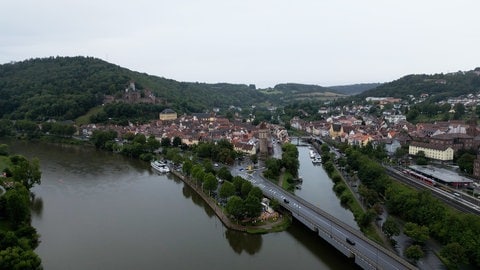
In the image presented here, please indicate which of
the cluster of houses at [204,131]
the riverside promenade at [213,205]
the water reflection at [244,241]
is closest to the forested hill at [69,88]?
the cluster of houses at [204,131]

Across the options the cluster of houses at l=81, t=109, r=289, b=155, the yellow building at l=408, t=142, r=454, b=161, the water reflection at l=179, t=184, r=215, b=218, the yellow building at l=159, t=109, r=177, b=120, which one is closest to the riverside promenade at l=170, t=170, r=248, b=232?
the water reflection at l=179, t=184, r=215, b=218

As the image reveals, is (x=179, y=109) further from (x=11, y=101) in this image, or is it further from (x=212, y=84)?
(x=212, y=84)

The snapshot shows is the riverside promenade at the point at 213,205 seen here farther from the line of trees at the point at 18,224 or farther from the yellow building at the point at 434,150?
the yellow building at the point at 434,150

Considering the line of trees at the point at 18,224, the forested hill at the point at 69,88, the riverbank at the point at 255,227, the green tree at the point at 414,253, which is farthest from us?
the forested hill at the point at 69,88

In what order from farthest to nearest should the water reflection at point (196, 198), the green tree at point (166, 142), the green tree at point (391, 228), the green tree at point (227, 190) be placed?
the green tree at point (166, 142) < the water reflection at point (196, 198) < the green tree at point (227, 190) < the green tree at point (391, 228)

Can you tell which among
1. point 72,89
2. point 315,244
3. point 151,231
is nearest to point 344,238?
point 315,244

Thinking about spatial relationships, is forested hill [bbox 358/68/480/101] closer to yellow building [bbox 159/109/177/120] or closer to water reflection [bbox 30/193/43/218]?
yellow building [bbox 159/109/177/120]

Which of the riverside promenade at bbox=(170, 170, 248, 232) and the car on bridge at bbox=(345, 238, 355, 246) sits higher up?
the car on bridge at bbox=(345, 238, 355, 246)
